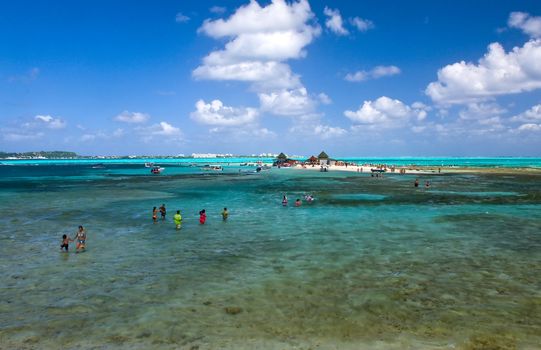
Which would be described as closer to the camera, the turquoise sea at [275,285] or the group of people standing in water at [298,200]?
the turquoise sea at [275,285]

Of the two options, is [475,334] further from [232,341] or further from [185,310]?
[185,310]

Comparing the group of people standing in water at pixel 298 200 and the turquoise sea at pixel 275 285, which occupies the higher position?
the group of people standing in water at pixel 298 200

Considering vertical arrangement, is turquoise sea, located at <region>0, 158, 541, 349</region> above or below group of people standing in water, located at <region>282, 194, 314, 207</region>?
below

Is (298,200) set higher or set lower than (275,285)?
higher

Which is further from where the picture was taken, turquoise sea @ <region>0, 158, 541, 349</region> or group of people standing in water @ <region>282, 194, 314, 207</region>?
group of people standing in water @ <region>282, 194, 314, 207</region>

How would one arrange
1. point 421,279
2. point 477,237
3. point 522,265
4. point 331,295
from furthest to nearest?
point 477,237 < point 522,265 < point 421,279 < point 331,295

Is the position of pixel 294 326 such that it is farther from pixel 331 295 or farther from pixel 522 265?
pixel 522 265

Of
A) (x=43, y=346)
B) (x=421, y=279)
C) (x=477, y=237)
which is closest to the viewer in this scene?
(x=43, y=346)

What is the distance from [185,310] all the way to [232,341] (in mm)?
2798

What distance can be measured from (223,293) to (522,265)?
13.8 m

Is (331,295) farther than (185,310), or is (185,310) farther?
(331,295)

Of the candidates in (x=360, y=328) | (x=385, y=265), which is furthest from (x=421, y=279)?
(x=360, y=328)

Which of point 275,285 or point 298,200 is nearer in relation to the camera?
point 275,285

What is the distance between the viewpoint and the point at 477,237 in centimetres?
2409
